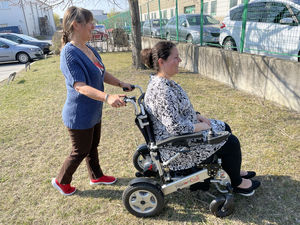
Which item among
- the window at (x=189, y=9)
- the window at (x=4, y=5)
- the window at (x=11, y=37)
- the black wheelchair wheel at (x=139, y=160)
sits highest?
the window at (x=4, y=5)

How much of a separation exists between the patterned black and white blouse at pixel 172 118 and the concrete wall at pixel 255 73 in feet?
10.2

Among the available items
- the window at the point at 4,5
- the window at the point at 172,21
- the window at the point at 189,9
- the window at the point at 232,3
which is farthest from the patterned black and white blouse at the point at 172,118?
the window at the point at 4,5

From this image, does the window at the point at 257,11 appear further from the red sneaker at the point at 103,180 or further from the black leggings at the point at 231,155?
the red sneaker at the point at 103,180

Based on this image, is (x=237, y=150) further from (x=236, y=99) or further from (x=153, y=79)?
(x=236, y=99)

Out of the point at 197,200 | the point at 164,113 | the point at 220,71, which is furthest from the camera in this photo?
the point at 220,71

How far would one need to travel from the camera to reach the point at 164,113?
1.94m

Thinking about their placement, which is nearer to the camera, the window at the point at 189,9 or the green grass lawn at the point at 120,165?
the green grass lawn at the point at 120,165

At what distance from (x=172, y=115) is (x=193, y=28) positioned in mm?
7401

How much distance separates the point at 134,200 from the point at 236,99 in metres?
3.75

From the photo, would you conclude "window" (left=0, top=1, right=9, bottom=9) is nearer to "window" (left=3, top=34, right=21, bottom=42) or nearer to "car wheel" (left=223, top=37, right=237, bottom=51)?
"window" (left=3, top=34, right=21, bottom=42)

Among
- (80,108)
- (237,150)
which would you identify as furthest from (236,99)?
(80,108)

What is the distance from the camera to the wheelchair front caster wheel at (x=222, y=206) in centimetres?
212

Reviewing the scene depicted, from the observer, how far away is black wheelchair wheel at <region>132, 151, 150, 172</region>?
8.94 feet

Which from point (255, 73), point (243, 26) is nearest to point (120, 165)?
point (255, 73)
